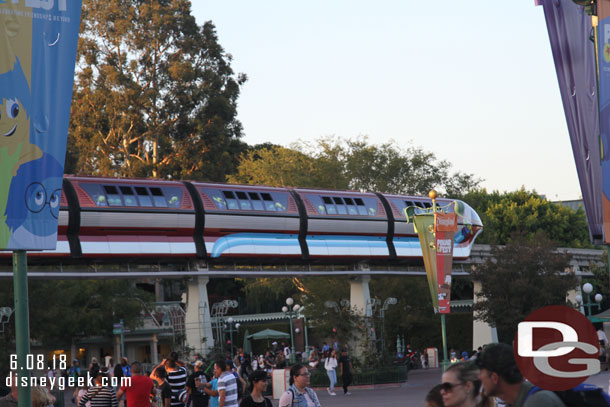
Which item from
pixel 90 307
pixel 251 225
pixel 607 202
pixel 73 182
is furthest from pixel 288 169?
pixel 607 202

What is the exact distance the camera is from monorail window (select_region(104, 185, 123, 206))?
3303cm

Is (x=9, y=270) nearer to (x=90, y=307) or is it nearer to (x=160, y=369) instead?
(x=160, y=369)

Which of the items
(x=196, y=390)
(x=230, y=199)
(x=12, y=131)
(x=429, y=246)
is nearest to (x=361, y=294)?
(x=230, y=199)

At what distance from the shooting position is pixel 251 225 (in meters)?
37.3

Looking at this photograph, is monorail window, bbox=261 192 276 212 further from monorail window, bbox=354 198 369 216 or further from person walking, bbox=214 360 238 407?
person walking, bbox=214 360 238 407

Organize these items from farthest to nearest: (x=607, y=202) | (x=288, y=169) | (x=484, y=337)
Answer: (x=288, y=169) < (x=484, y=337) < (x=607, y=202)

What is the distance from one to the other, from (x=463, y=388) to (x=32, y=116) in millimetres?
4878

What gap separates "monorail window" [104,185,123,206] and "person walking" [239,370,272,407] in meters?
22.3

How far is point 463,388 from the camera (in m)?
6.40

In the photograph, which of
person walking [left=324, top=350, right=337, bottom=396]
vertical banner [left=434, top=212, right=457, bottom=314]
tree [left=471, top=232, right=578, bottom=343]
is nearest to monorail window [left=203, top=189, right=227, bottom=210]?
person walking [left=324, top=350, right=337, bottom=396]

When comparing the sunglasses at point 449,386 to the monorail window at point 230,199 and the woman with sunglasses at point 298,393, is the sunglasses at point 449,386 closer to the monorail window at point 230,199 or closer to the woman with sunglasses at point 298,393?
the woman with sunglasses at point 298,393

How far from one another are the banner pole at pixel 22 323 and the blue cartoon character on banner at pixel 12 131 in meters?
0.80

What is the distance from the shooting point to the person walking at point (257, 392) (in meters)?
11.1

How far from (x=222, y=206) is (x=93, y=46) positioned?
23861mm
